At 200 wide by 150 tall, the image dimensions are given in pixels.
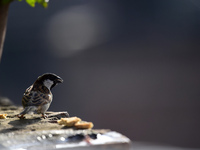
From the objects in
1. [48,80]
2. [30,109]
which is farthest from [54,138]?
[48,80]

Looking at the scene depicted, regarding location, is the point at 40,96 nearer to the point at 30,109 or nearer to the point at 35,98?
the point at 35,98

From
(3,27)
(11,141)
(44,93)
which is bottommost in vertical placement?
(11,141)

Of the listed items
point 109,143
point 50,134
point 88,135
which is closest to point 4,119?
point 50,134

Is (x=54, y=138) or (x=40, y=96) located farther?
(x=40, y=96)

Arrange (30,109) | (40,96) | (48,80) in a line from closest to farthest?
1. (30,109)
2. (40,96)
3. (48,80)

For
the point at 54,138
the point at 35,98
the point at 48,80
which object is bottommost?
the point at 54,138

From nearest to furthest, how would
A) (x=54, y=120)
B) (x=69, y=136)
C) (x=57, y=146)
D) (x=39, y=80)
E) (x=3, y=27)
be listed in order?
(x=57, y=146), (x=69, y=136), (x=54, y=120), (x=3, y=27), (x=39, y=80)

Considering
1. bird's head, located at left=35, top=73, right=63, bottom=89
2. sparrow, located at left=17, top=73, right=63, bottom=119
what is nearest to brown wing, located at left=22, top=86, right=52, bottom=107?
sparrow, located at left=17, top=73, right=63, bottom=119

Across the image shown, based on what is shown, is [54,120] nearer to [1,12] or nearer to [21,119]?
[21,119]
